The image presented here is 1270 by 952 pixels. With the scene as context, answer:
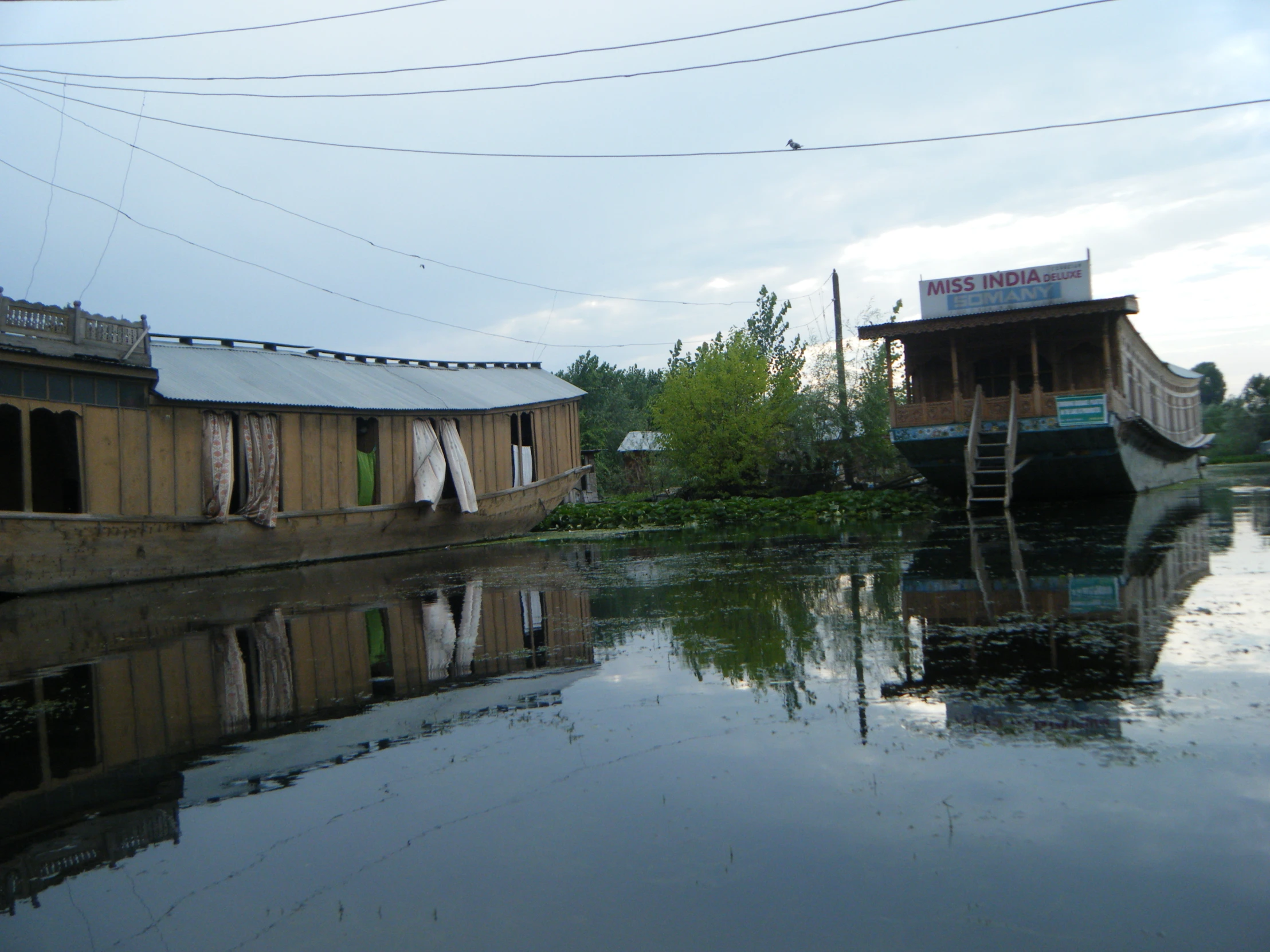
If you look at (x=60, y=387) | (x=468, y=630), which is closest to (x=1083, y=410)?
(x=468, y=630)

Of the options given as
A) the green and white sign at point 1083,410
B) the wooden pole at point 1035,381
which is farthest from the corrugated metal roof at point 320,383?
the green and white sign at point 1083,410

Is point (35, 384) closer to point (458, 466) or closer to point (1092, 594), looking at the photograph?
point (458, 466)

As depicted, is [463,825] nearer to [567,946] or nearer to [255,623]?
[567,946]

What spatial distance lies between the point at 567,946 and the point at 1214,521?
14453mm

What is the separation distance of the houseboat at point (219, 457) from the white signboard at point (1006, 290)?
427 inches

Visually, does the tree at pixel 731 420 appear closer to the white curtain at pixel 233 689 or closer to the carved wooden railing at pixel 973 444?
the carved wooden railing at pixel 973 444

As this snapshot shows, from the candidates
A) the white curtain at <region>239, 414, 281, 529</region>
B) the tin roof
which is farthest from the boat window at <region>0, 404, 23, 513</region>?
the tin roof

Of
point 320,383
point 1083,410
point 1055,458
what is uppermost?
point 320,383

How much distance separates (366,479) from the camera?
63.2 feet

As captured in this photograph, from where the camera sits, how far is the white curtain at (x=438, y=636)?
21.4 feet

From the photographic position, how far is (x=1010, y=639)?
19.6 ft

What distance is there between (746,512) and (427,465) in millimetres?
8876

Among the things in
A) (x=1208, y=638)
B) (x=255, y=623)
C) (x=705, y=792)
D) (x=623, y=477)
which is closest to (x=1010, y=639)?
(x=1208, y=638)

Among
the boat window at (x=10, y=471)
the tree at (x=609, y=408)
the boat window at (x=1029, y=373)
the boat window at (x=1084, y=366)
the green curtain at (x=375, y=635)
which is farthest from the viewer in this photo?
the tree at (x=609, y=408)
